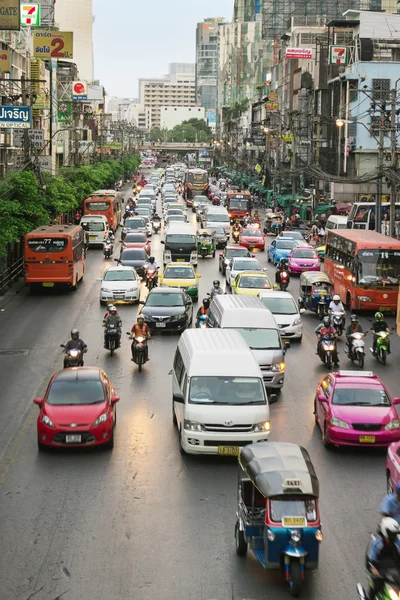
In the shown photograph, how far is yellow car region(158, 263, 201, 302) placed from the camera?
37688mm

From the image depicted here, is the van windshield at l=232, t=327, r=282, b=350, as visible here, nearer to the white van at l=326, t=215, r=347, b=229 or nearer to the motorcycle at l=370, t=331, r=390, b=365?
the motorcycle at l=370, t=331, r=390, b=365

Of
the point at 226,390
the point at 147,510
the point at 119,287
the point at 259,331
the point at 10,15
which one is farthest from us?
the point at 119,287

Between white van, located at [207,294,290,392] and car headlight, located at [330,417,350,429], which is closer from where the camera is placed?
car headlight, located at [330,417,350,429]

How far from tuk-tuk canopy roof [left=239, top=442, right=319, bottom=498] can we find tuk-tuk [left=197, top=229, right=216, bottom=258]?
4459 centimetres

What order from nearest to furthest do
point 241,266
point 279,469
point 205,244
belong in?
point 279,469 < point 241,266 < point 205,244

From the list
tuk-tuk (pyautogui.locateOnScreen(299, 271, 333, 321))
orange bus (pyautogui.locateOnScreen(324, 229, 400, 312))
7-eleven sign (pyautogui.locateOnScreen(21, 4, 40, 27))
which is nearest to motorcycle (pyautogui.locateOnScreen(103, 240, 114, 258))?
tuk-tuk (pyautogui.locateOnScreen(299, 271, 333, 321))

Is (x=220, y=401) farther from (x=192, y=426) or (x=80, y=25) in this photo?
(x=80, y=25)

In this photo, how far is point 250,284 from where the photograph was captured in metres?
35.7

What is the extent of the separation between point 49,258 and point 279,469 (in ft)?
98.7

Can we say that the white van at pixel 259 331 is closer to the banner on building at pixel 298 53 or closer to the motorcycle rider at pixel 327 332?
the motorcycle rider at pixel 327 332

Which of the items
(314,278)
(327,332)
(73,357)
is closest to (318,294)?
(314,278)

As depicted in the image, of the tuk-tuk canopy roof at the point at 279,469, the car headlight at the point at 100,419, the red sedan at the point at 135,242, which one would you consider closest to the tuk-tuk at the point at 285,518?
the tuk-tuk canopy roof at the point at 279,469

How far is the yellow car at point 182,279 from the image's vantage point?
124 feet

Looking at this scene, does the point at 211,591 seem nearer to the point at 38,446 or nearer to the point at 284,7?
the point at 38,446
